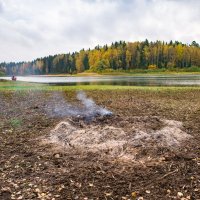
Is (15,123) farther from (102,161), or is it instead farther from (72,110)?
(102,161)

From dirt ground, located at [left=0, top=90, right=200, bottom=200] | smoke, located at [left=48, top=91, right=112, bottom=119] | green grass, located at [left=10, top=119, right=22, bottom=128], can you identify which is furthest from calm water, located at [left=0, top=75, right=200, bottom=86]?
dirt ground, located at [left=0, top=90, right=200, bottom=200]

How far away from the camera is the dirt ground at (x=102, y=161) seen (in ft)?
26.2

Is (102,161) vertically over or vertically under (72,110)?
under

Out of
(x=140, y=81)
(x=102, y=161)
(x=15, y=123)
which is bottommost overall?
(x=102, y=161)

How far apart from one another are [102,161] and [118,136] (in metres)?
2.01

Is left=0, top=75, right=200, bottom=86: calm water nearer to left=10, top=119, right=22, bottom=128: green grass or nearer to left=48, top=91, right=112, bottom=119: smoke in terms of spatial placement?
left=48, top=91, right=112, bottom=119: smoke

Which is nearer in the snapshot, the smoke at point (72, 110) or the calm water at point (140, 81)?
the smoke at point (72, 110)

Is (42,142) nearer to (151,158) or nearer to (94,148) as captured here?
(94,148)

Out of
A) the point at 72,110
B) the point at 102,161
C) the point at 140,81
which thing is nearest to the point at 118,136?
the point at 102,161

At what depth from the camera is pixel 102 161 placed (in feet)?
32.4

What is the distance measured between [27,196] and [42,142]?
4540 mm

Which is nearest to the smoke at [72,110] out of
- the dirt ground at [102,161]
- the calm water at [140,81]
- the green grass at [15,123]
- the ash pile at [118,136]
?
the green grass at [15,123]

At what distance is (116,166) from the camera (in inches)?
372

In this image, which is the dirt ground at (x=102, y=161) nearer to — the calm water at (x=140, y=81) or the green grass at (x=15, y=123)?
the green grass at (x=15, y=123)
